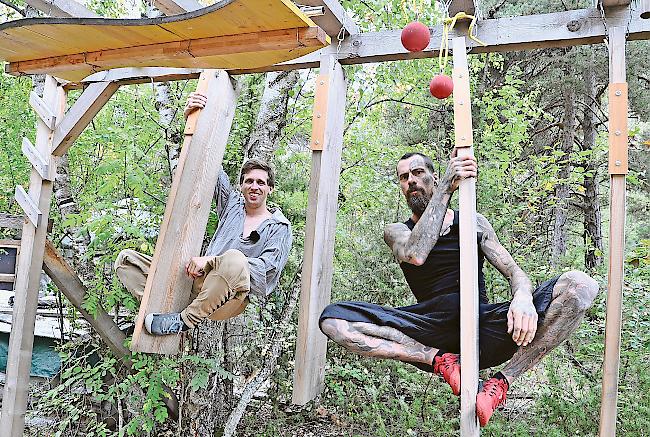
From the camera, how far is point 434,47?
103 inches

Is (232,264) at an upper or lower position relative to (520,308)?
upper

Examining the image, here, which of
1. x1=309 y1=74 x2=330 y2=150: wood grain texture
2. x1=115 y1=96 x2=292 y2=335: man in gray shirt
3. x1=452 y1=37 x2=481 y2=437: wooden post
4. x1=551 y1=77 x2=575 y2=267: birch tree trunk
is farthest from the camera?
x1=551 y1=77 x2=575 y2=267: birch tree trunk

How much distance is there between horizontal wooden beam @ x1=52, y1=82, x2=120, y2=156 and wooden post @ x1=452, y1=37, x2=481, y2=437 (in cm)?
212

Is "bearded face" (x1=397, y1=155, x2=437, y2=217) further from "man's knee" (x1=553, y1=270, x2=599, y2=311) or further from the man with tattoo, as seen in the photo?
"man's knee" (x1=553, y1=270, x2=599, y2=311)

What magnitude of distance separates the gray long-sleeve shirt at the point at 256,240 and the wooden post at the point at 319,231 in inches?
8.5

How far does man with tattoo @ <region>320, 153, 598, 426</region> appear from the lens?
7.14ft

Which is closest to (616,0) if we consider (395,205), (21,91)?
(395,205)

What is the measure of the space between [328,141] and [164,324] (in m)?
0.99

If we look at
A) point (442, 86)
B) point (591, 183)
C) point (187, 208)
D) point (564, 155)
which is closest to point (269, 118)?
point (187, 208)

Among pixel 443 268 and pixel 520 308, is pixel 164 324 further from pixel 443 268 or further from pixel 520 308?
pixel 520 308

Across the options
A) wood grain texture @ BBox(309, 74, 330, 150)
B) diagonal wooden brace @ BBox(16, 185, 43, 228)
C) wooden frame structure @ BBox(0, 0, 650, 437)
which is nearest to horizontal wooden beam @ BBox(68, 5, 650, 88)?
wooden frame structure @ BBox(0, 0, 650, 437)

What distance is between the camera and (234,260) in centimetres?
249

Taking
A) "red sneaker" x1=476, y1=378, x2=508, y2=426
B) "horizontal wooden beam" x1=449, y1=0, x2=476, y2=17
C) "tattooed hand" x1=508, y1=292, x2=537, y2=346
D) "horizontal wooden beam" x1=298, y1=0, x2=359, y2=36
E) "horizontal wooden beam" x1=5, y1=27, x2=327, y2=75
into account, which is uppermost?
"horizontal wooden beam" x1=298, y1=0, x2=359, y2=36

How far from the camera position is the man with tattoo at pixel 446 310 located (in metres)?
2.18
